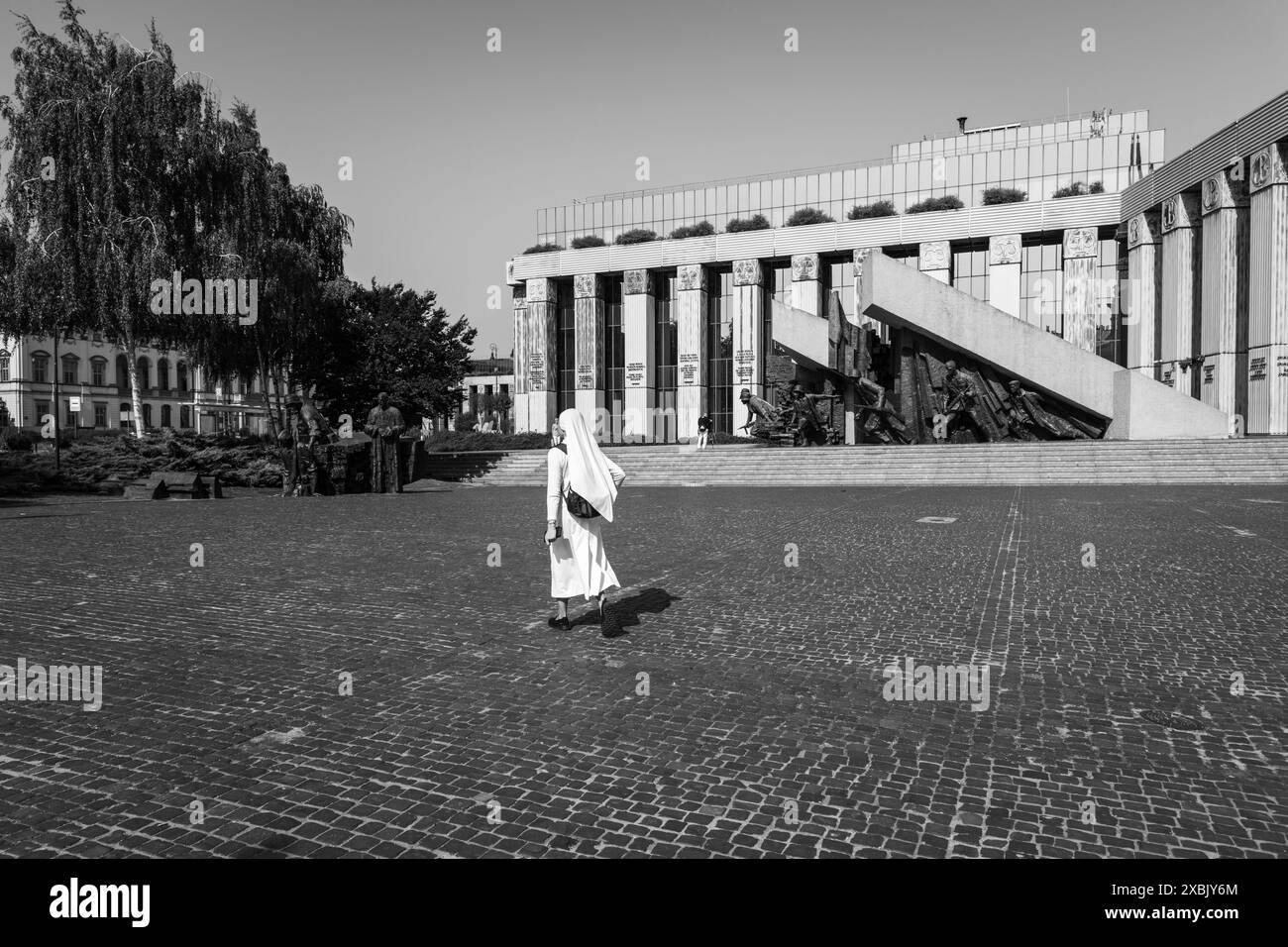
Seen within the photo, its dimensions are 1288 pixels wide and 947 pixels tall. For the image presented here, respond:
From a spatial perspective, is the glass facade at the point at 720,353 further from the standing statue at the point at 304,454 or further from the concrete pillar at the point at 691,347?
the standing statue at the point at 304,454

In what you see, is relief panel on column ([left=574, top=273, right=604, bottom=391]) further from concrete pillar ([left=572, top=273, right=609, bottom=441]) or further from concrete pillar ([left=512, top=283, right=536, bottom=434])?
concrete pillar ([left=512, top=283, right=536, bottom=434])

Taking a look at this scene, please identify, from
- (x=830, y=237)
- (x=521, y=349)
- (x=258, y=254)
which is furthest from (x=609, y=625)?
(x=521, y=349)

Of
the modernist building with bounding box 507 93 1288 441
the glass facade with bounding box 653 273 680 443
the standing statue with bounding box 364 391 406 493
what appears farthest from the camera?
the glass facade with bounding box 653 273 680 443

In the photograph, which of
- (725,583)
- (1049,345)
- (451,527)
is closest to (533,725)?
(725,583)

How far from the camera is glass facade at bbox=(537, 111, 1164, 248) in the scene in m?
50.5

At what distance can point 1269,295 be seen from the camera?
2956 centimetres

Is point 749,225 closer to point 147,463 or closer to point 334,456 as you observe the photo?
point 334,456

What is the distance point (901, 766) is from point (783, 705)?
91cm

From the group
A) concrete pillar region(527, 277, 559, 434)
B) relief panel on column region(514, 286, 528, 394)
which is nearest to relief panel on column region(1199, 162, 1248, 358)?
concrete pillar region(527, 277, 559, 434)

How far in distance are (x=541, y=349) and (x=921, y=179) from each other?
2698cm

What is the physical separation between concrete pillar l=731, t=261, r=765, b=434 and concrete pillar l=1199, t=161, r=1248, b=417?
23672mm

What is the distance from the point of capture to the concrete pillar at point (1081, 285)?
44219 millimetres
